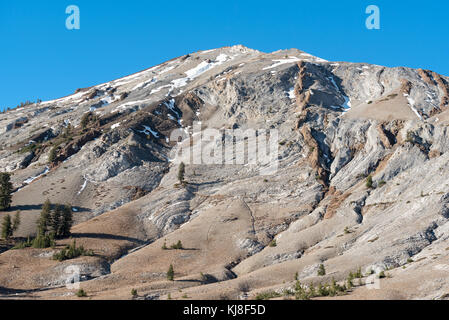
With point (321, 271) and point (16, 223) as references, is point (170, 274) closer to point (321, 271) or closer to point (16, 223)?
point (321, 271)

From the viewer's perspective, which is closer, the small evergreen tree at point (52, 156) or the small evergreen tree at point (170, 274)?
the small evergreen tree at point (170, 274)

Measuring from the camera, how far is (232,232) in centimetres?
7819

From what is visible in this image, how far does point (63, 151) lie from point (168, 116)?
3354 cm


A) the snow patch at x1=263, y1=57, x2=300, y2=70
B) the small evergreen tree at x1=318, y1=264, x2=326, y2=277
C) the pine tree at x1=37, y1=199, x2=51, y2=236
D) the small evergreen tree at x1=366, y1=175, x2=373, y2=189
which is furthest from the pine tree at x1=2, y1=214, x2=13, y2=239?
the snow patch at x1=263, y1=57, x2=300, y2=70

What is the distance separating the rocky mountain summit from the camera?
60531 millimetres

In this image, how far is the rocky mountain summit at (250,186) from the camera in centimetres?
6053

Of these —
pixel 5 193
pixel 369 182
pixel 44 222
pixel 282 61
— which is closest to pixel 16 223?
pixel 44 222

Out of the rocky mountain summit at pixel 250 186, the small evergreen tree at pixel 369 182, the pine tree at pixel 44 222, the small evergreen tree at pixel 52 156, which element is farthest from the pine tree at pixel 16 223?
the small evergreen tree at pixel 369 182

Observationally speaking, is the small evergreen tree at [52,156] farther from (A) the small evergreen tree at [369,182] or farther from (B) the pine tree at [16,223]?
(A) the small evergreen tree at [369,182]

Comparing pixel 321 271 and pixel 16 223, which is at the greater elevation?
pixel 16 223

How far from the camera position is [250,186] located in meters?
93.5

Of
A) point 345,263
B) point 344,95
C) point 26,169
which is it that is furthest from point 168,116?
point 345,263

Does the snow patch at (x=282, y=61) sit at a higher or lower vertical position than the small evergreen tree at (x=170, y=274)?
higher

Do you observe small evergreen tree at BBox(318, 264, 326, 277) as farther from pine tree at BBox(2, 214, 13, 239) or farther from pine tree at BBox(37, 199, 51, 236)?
pine tree at BBox(2, 214, 13, 239)
